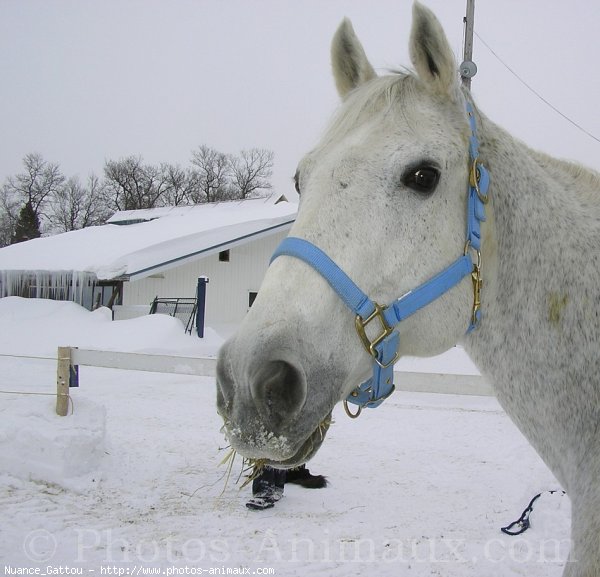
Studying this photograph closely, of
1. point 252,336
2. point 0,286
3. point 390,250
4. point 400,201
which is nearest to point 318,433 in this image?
point 252,336

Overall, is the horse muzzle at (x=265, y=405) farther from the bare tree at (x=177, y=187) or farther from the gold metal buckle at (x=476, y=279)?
the bare tree at (x=177, y=187)

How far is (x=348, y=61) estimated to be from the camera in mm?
2266

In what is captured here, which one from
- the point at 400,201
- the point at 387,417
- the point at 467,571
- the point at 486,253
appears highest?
the point at 400,201

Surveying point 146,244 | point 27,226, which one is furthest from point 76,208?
point 146,244

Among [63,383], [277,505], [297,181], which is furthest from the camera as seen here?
[63,383]

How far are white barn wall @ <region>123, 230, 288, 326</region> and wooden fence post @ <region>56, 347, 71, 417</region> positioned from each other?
13658 mm

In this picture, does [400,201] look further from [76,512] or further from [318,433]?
[76,512]

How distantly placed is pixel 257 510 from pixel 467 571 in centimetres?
203

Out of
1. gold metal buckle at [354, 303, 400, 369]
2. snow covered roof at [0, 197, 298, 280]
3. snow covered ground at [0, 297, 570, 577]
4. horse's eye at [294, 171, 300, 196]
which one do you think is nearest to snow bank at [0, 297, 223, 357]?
snow covered roof at [0, 197, 298, 280]

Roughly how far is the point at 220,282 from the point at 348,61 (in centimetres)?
1904

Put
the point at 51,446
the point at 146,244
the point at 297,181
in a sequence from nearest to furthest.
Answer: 1. the point at 297,181
2. the point at 51,446
3. the point at 146,244

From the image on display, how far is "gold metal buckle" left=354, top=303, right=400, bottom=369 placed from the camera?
5.40ft

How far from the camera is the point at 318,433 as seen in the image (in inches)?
66.1

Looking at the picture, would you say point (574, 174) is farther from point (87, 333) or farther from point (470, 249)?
point (87, 333)
